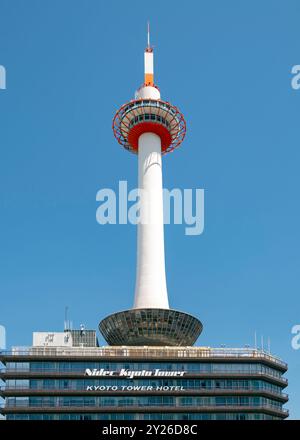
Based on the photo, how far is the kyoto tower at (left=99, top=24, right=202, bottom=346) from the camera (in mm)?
132750

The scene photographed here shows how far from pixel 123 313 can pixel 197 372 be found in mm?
18213

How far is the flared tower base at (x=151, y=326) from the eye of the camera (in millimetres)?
131375

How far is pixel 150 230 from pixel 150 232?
442 mm

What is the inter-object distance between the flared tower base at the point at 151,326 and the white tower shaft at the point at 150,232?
17.9ft

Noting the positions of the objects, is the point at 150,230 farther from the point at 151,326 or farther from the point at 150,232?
the point at 151,326

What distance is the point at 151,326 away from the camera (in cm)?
13250

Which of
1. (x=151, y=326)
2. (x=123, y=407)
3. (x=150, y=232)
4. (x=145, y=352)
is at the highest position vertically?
(x=150, y=232)

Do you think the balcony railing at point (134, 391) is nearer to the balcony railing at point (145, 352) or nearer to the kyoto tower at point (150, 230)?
the balcony railing at point (145, 352)

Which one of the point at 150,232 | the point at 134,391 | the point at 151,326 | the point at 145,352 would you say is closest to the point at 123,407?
the point at 134,391

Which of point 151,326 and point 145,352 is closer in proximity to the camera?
point 145,352

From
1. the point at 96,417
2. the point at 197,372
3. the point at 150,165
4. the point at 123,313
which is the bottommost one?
the point at 96,417
